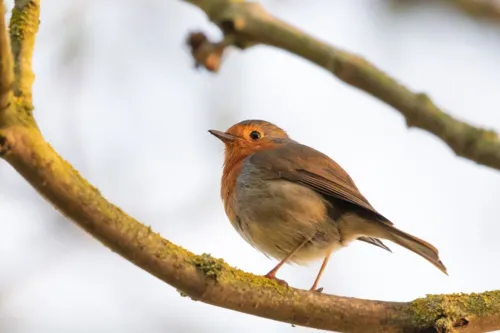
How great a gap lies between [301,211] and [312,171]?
458 mm

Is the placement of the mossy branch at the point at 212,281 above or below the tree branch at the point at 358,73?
below

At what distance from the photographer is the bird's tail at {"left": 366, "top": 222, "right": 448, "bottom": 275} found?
3.98 metres

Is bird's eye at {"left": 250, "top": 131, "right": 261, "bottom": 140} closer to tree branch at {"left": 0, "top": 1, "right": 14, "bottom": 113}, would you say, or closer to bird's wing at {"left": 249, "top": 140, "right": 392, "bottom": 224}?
bird's wing at {"left": 249, "top": 140, "right": 392, "bottom": 224}

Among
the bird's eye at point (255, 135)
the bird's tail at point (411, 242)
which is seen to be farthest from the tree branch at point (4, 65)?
the bird's eye at point (255, 135)

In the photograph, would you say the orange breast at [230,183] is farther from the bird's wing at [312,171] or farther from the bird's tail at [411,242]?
the bird's tail at [411,242]

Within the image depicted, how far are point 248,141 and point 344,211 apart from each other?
1.25m

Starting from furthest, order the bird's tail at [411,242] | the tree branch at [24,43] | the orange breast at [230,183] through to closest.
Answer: the orange breast at [230,183]
the bird's tail at [411,242]
the tree branch at [24,43]

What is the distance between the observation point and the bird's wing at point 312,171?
178 inches

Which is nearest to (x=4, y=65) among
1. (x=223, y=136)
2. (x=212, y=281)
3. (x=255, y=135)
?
(x=212, y=281)

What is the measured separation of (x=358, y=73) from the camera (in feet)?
7.72

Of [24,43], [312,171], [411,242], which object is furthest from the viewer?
[312,171]

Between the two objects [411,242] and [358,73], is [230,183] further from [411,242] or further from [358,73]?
[358,73]

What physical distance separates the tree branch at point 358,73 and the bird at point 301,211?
194 centimetres

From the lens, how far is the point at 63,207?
7.95ft
